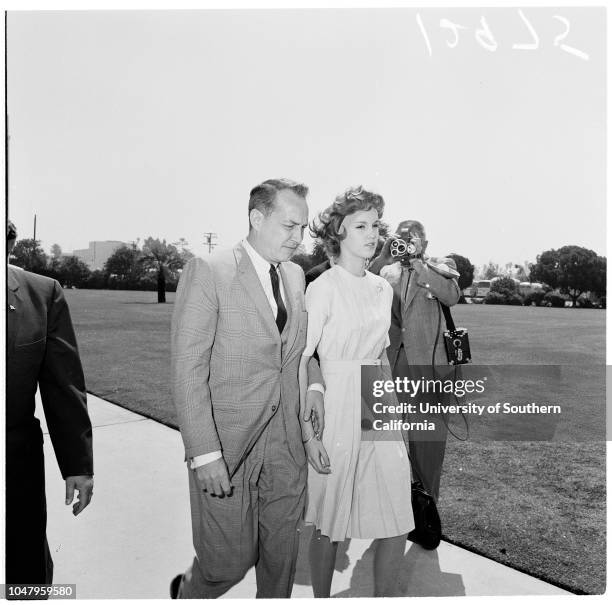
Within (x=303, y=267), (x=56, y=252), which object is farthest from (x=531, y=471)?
(x=56, y=252)

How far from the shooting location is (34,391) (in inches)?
79.9

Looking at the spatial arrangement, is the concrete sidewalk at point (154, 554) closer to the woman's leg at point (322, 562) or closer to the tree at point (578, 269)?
the woman's leg at point (322, 562)

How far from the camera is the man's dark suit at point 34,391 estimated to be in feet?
6.61

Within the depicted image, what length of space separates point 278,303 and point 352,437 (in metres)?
0.63

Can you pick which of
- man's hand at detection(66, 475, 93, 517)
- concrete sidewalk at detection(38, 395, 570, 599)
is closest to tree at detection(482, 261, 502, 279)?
concrete sidewalk at detection(38, 395, 570, 599)

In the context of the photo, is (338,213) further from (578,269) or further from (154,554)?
(154,554)

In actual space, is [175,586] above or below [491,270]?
below

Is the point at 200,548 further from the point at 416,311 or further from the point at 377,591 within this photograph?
the point at 416,311

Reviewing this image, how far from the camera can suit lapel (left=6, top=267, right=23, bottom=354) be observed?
6.72ft

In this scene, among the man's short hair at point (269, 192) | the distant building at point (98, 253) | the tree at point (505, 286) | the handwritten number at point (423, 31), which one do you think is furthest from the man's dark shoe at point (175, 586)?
the handwritten number at point (423, 31)

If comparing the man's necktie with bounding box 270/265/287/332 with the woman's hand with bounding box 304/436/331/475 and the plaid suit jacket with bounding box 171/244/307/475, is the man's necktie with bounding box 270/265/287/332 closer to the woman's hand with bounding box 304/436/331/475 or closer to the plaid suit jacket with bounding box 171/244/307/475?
the plaid suit jacket with bounding box 171/244/307/475

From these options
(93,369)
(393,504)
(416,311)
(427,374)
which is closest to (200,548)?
(393,504)

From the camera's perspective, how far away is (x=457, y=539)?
9.05ft

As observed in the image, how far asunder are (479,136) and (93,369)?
444 centimetres
